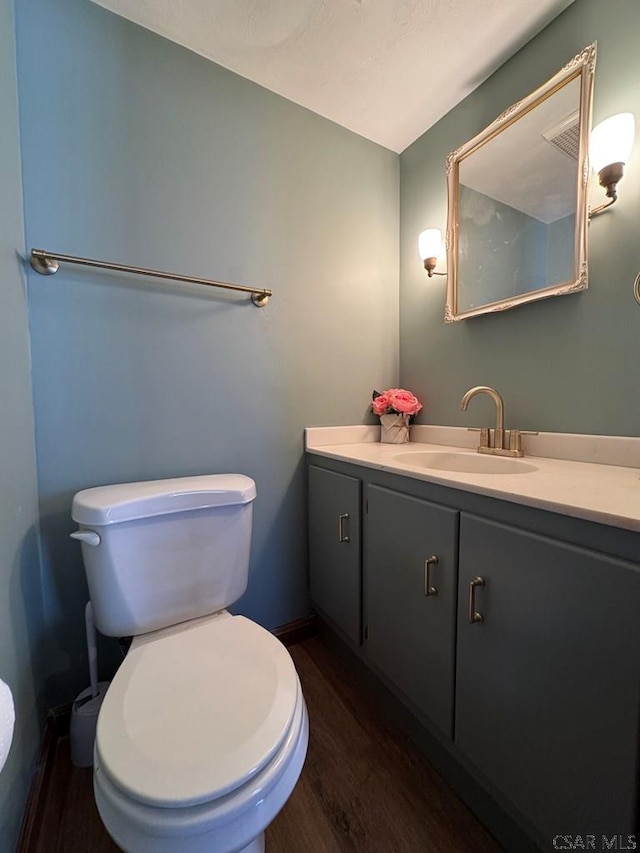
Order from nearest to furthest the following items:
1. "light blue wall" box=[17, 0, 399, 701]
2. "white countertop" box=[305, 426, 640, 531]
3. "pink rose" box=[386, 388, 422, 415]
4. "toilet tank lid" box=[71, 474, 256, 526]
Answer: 1. "white countertop" box=[305, 426, 640, 531]
2. "toilet tank lid" box=[71, 474, 256, 526]
3. "light blue wall" box=[17, 0, 399, 701]
4. "pink rose" box=[386, 388, 422, 415]

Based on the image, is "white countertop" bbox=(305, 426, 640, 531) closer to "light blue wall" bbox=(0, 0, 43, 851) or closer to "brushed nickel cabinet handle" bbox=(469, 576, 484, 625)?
"brushed nickel cabinet handle" bbox=(469, 576, 484, 625)

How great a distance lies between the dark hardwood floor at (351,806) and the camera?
793 mm

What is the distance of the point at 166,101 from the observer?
1.14 meters

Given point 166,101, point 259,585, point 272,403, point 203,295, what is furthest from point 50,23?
point 259,585

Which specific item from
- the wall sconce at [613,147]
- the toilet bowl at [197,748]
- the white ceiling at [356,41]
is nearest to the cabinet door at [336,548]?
the toilet bowl at [197,748]

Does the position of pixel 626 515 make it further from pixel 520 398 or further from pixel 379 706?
pixel 379 706

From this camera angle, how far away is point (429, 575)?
89 centimetres

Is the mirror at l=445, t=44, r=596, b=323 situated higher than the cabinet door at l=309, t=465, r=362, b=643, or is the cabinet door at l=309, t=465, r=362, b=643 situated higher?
the mirror at l=445, t=44, r=596, b=323

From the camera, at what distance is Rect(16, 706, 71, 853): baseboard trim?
765 millimetres

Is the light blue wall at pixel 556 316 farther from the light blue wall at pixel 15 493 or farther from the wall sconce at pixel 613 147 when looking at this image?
the light blue wall at pixel 15 493

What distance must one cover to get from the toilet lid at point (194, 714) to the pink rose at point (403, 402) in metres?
1.06

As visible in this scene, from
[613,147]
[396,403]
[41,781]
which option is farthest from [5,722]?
[613,147]

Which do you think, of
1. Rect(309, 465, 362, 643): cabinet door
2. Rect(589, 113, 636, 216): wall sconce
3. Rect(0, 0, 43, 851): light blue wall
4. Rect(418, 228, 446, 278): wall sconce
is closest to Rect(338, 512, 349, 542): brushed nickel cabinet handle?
Rect(309, 465, 362, 643): cabinet door

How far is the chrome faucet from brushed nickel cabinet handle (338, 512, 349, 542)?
57 centimetres
